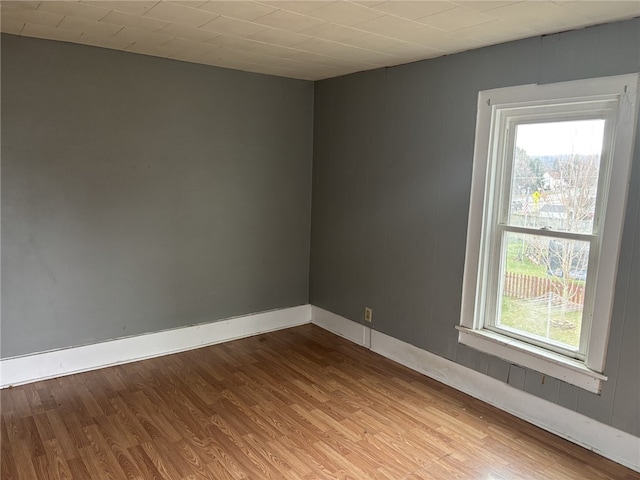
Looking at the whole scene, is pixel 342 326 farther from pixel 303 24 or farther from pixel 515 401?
pixel 303 24

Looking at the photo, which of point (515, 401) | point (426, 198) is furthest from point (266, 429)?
point (426, 198)

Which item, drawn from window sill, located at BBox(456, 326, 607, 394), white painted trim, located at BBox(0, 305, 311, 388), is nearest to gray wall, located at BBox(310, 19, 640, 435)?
window sill, located at BBox(456, 326, 607, 394)

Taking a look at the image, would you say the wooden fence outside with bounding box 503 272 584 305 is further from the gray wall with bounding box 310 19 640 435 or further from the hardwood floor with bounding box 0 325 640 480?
the hardwood floor with bounding box 0 325 640 480

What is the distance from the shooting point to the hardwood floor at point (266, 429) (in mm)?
2357

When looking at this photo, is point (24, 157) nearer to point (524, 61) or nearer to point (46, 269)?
point (46, 269)

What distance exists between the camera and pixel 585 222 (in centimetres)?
257

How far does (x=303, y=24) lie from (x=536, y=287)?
205 cm

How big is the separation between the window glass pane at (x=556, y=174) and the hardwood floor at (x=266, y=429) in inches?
A: 49.0

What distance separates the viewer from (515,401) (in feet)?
9.52

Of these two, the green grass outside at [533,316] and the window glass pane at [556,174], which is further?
the green grass outside at [533,316]

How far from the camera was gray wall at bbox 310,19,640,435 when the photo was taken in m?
2.41

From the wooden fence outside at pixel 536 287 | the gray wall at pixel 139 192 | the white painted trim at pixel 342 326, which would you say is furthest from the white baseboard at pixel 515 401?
the gray wall at pixel 139 192

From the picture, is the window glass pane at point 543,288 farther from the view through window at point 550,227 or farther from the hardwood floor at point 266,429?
the hardwood floor at point 266,429

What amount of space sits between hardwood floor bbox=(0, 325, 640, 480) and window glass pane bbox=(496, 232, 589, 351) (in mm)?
582
